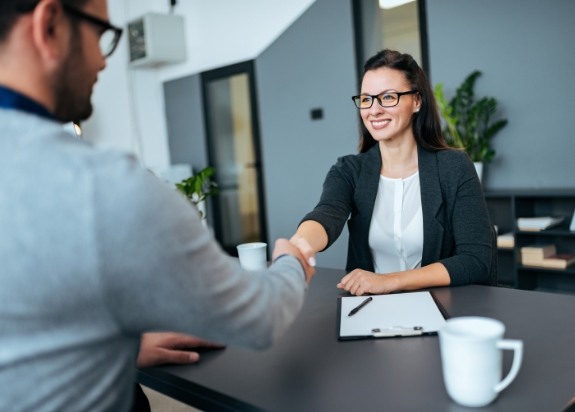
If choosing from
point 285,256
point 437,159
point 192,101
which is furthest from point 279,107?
point 285,256

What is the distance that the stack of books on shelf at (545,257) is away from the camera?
10.5 feet

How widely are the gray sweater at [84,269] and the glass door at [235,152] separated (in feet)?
15.7

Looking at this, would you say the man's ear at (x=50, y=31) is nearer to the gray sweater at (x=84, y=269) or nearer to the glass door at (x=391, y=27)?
the gray sweater at (x=84, y=269)

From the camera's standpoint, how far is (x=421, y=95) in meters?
1.90

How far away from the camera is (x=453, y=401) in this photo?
2.61 ft

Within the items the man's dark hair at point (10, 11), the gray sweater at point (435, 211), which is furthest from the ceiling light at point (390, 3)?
the man's dark hair at point (10, 11)

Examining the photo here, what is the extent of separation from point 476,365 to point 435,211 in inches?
39.3

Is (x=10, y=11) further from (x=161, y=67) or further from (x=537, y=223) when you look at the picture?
(x=161, y=67)

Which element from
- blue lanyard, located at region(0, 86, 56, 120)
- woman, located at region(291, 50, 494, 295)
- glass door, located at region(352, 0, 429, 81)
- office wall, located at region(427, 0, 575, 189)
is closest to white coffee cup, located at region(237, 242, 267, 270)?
woman, located at region(291, 50, 494, 295)

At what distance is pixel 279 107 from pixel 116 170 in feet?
14.9

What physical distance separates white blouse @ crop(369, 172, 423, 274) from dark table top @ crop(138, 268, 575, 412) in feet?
1.95

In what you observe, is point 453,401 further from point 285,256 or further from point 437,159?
point 437,159

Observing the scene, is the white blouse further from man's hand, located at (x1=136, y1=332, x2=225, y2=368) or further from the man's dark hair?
the man's dark hair

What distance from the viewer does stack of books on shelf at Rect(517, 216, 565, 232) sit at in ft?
10.7
